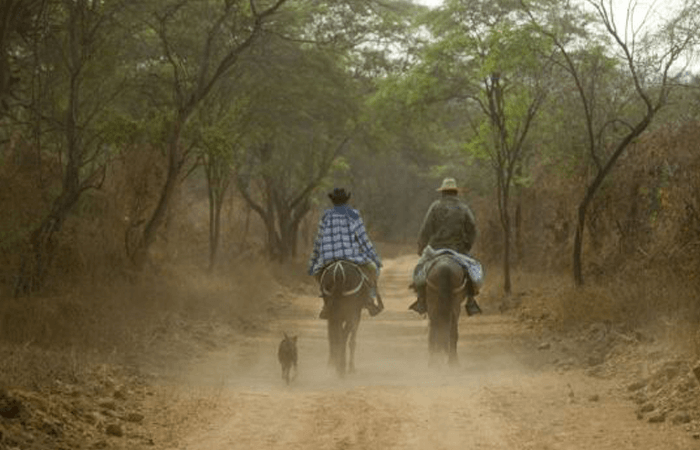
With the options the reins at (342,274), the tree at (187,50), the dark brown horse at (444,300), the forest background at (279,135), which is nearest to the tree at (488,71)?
the forest background at (279,135)

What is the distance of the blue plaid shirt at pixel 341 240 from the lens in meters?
12.0

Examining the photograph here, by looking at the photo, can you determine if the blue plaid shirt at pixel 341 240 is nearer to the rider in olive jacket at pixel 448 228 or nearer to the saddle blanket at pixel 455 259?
the saddle blanket at pixel 455 259

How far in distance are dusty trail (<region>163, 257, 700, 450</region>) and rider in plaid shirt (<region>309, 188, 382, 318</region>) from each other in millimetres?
1332

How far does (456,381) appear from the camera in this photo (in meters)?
11.2

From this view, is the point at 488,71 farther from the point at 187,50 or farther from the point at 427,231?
the point at 427,231

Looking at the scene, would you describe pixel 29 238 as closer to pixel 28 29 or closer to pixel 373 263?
pixel 28 29

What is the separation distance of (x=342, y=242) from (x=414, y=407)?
11.7ft

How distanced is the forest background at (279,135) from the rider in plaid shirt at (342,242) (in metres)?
2.80

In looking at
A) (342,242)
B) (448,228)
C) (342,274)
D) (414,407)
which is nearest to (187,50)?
(448,228)

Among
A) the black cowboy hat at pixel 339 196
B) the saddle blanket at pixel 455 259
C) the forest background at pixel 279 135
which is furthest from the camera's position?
the forest background at pixel 279 135

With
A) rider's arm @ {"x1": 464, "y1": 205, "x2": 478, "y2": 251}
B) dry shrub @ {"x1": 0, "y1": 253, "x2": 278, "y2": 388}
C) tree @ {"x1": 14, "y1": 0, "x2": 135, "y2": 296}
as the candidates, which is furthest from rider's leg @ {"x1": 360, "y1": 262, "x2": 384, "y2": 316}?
tree @ {"x1": 14, "y1": 0, "x2": 135, "y2": 296}

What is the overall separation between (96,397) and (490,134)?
19.3 meters

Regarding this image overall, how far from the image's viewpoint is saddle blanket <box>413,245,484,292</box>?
505 inches

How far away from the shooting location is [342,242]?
1204 centimetres
